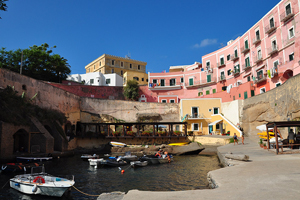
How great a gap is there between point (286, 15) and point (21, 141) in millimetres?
35628

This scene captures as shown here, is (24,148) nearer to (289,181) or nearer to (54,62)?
(289,181)

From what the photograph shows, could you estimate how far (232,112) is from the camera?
33.9 meters

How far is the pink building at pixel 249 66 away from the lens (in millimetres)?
28781

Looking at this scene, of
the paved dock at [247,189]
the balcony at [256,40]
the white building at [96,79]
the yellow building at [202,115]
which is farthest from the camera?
the white building at [96,79]

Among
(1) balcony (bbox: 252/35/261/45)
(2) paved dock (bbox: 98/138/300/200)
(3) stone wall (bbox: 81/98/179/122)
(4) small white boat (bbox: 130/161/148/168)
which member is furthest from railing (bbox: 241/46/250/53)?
(2) paved dock (bbox: 98/138/300/200)

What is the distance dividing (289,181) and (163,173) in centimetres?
973

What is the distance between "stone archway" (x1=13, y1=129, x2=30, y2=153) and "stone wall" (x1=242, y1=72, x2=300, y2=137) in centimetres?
2570

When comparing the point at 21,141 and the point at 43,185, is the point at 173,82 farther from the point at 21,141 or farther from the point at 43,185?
the point at 43,185

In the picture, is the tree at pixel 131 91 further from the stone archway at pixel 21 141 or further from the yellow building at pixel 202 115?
the stone archway at pixel 21 141

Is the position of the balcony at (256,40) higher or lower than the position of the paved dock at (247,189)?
higher

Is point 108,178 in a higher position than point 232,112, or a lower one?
lower

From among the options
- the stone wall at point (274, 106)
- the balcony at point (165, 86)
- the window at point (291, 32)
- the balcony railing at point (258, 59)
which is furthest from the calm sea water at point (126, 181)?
the balcony at point (165, 86)

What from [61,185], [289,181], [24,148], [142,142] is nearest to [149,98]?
[142,142]

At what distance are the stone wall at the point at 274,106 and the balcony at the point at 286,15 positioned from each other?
10360 mm
